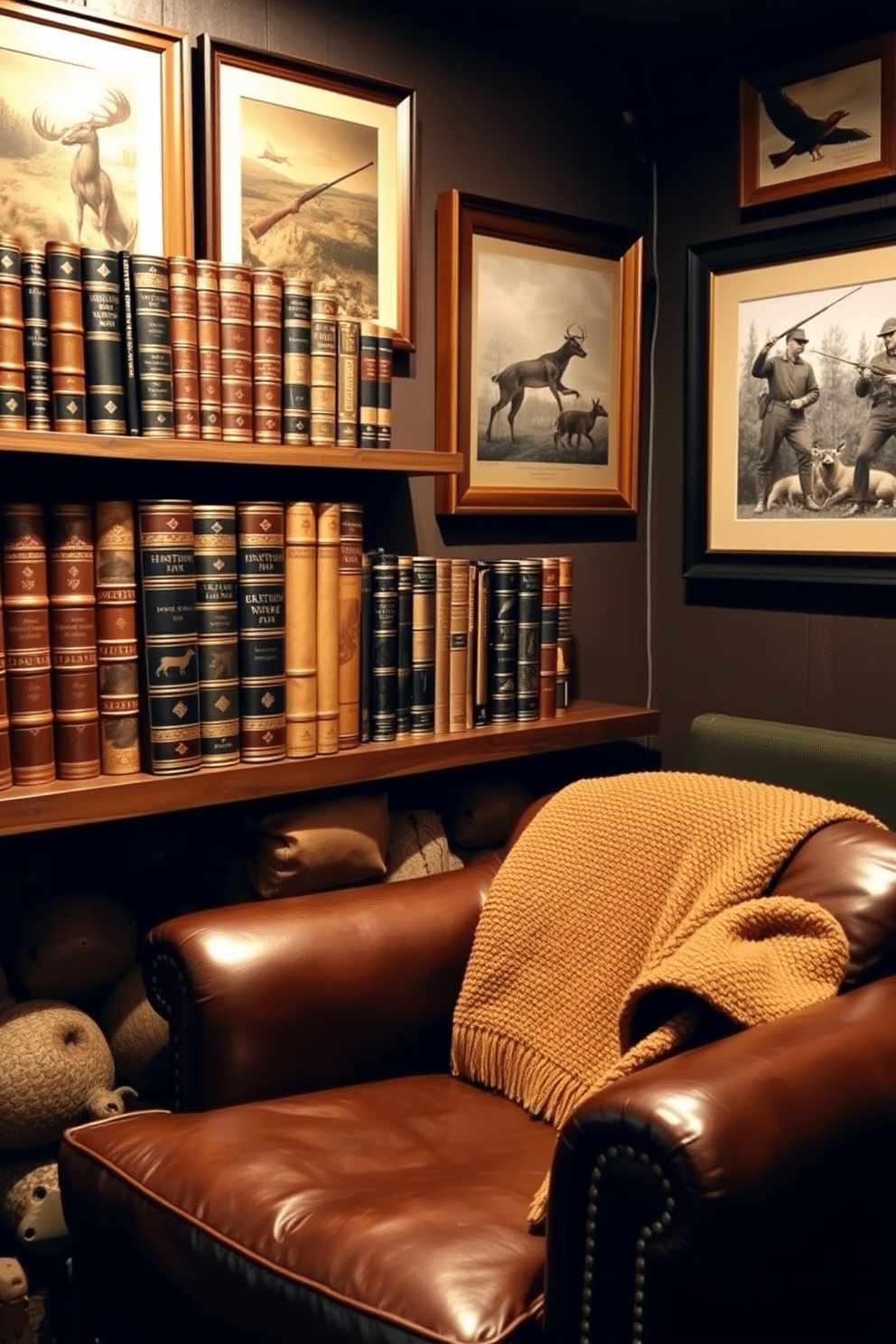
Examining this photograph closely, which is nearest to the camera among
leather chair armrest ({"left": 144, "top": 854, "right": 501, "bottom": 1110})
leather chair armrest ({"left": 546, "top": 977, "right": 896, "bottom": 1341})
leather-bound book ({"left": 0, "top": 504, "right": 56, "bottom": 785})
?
leather chair armrest ({"left": 546, "top": 977, "right": 896, "bottom": 1341})

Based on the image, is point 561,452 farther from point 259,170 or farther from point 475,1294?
point 475,1294

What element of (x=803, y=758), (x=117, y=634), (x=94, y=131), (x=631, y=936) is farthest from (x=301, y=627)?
(x=803, y=758)

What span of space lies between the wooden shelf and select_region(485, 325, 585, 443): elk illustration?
62cm

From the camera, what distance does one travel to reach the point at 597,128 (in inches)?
105

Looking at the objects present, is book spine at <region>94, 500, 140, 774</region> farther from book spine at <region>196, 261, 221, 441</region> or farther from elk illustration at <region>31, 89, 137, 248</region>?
elk illustration at <region>31, 89, 137, 248</region>

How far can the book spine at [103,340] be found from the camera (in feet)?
5.77

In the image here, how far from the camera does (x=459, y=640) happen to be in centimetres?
225

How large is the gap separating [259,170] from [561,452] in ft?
2.80

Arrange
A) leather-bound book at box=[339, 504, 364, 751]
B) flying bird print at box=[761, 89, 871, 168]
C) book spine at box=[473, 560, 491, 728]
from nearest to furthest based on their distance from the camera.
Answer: leather-bound book at box=[339, 504, 364, 751]
book spine at box=[473, 560, 491, 728]
flying bird print at box=[761, 89, 871, 168]

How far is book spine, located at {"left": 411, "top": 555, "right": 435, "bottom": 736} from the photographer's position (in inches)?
85.9

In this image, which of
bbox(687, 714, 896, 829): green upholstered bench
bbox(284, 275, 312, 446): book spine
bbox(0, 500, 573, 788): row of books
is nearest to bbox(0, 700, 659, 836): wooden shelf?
bbox(0, 500, 573, 788): row of books

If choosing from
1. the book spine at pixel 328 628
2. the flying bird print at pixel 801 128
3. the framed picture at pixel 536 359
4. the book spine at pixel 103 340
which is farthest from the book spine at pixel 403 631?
the flying bird print at pixel 801 128

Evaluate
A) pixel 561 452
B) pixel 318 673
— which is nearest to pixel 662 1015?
pixel 318 673

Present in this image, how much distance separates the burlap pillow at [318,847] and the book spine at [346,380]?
23.7 inches
